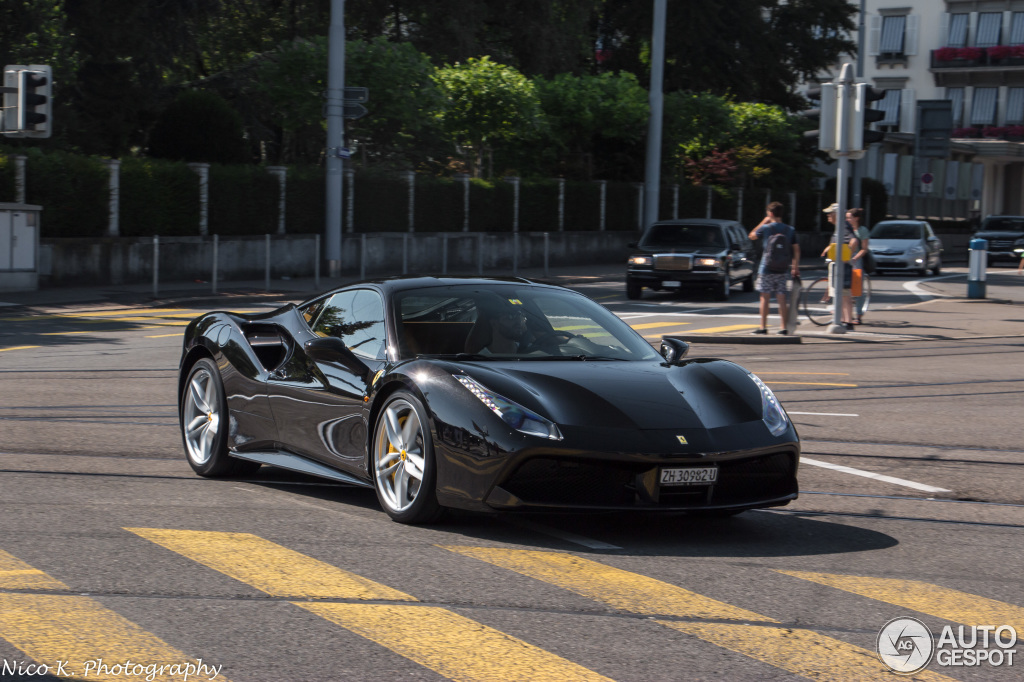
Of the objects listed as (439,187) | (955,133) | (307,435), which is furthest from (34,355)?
(955,133)

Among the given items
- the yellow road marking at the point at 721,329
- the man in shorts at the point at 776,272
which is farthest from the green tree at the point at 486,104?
the man in shorts at the point at 776,272

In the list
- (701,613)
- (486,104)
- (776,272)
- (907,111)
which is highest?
(907,111)

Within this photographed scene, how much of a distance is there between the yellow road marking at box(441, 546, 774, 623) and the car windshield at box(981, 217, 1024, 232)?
151ft

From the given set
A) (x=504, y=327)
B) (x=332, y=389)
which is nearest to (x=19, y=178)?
(x=332, y=389)

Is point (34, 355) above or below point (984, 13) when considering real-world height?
below

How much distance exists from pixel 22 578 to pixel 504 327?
2.78m

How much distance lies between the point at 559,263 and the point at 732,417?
34057mm

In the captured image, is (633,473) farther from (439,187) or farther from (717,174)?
(717,174)

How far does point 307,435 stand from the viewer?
734cm

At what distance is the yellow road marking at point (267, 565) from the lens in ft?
17.3

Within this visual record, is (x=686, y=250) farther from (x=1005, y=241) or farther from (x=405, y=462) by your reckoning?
(x=1005, y=241)

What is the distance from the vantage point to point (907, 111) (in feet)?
260

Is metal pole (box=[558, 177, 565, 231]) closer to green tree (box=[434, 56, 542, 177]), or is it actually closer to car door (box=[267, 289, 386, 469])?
green tree (box=[434, 56, 542, 177])

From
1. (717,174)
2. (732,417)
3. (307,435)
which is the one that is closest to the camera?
(732,417)
